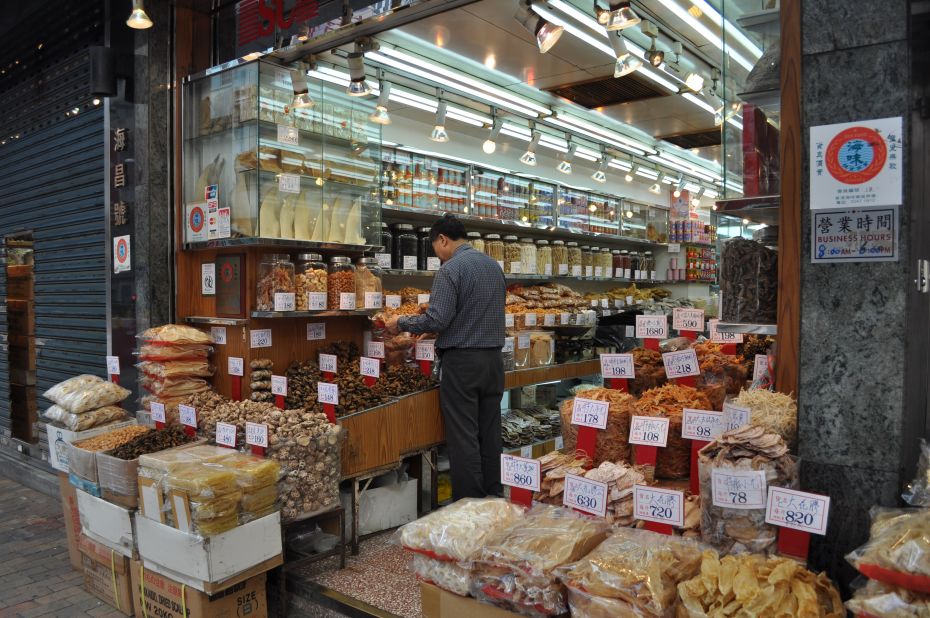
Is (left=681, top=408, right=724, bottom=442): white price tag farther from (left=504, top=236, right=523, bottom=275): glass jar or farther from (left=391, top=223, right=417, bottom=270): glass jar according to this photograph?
(left=504, top=236, right=523, bottom=275): glass jar

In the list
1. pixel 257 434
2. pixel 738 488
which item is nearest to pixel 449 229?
pixel 257 434

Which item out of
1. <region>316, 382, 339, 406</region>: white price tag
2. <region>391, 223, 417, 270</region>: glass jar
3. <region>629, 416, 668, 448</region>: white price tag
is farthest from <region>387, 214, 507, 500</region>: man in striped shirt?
<region>629, 416, 668, 448</region>: white price tag

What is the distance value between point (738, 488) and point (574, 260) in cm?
559

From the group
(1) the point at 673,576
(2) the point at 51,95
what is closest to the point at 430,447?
(1) the point at 673,576

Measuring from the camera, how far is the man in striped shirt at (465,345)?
4102 millimetres

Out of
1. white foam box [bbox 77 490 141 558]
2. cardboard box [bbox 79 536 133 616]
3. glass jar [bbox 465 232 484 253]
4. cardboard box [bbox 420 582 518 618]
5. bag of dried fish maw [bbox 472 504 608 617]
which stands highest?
glass jar [bbox 465 232 484 253]

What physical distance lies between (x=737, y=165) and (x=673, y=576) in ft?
5.14

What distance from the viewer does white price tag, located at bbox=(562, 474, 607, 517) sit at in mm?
2473

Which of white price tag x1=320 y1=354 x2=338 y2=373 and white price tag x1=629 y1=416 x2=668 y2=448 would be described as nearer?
white price tag x1=629 y1=416 x2=668 y2=448

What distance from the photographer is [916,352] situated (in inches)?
86.7

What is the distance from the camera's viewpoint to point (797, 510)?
6.57 ft

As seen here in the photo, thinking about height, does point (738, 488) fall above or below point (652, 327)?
below

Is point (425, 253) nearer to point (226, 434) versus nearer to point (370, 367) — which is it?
point (370, 367)

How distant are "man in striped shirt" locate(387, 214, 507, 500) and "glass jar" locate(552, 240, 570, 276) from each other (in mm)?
3137
